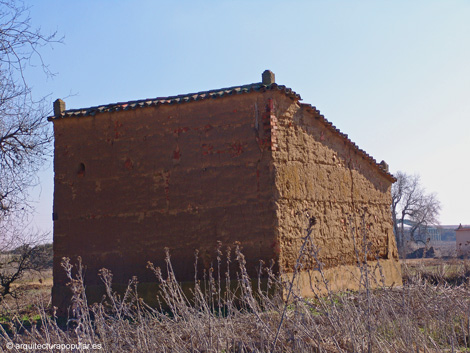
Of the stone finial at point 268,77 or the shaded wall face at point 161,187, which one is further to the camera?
the stone finial at point 268,77

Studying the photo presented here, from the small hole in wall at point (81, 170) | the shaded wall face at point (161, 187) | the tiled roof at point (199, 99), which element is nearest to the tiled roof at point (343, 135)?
the tiled roof at point (199, 99)

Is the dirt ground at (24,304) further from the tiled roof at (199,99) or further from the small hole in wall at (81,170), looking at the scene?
the tiled roof at (199,99)

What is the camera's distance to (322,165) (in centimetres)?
1086

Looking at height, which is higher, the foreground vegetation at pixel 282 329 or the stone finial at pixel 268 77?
the stone finial at pixel 268 77

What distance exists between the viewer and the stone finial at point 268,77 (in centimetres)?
980

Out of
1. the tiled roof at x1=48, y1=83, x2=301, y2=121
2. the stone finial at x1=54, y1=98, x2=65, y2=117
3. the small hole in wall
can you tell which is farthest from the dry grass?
the stone finial at x1=54, y1=98, x2=65, y2=117

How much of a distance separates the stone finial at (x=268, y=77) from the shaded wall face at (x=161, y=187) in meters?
0.38

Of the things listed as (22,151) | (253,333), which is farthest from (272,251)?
(22,151)

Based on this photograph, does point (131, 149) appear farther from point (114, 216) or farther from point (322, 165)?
point (322, 165)

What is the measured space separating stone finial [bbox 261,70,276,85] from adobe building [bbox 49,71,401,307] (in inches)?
0.7

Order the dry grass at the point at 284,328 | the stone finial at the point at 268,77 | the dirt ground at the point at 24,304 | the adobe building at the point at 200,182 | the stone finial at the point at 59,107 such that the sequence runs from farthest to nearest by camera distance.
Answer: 1. the stone finial at the point at 59,107
2. the stone finial at the point at 268,77
3. the adobe building at the point at 200,182
4. the dirt ground at the point at 24,304
5. the dry grass at the point at 284,328

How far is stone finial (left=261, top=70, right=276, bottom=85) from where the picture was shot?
9797mm

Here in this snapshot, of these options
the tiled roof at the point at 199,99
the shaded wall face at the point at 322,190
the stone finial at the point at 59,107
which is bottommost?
the shaded wall face at the point at 322,190

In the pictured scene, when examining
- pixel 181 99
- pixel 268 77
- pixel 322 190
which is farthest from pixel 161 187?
pixel 322 190
